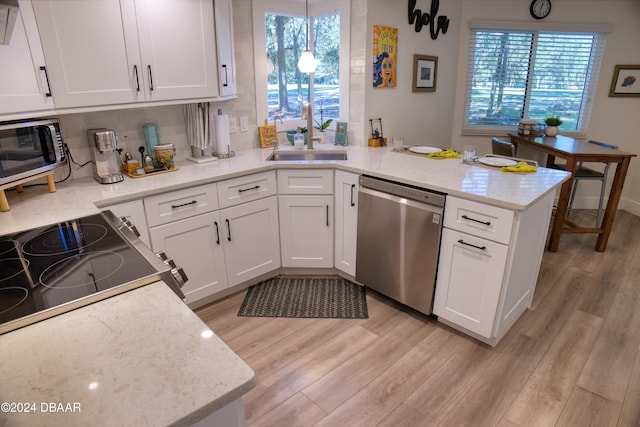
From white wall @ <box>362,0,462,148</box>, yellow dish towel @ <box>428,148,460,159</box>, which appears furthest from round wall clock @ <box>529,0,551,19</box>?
yellow dish towel @ <box>428,148,460,159</box>

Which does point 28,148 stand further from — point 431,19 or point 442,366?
point 431,19

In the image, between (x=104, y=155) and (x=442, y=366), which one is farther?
(x=104, y=155)

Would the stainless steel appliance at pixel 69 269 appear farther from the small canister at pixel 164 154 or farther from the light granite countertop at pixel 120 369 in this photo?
the small canister at pixel 164 154

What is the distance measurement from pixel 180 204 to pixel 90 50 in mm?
931

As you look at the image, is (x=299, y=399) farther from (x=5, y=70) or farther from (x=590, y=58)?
(x=590, y=58)

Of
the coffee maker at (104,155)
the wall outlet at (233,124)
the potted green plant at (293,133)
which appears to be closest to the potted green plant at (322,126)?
the potted green plant at (293,133)

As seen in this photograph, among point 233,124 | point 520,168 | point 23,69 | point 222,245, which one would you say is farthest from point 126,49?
point 520,168

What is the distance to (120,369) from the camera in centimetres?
85

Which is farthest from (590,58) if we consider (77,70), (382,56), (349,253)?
(77,70)

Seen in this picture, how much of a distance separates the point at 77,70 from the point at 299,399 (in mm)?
2043

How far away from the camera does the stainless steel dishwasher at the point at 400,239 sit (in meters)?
2.28

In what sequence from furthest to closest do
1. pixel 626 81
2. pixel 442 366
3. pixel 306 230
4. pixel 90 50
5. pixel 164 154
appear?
pixel 626 81 < pixel 306 230 < pixel 164 154 < pixel 442 366 < pixel 90 50

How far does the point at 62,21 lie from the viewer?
1916mm

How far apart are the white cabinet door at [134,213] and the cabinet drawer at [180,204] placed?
0.09 ft
